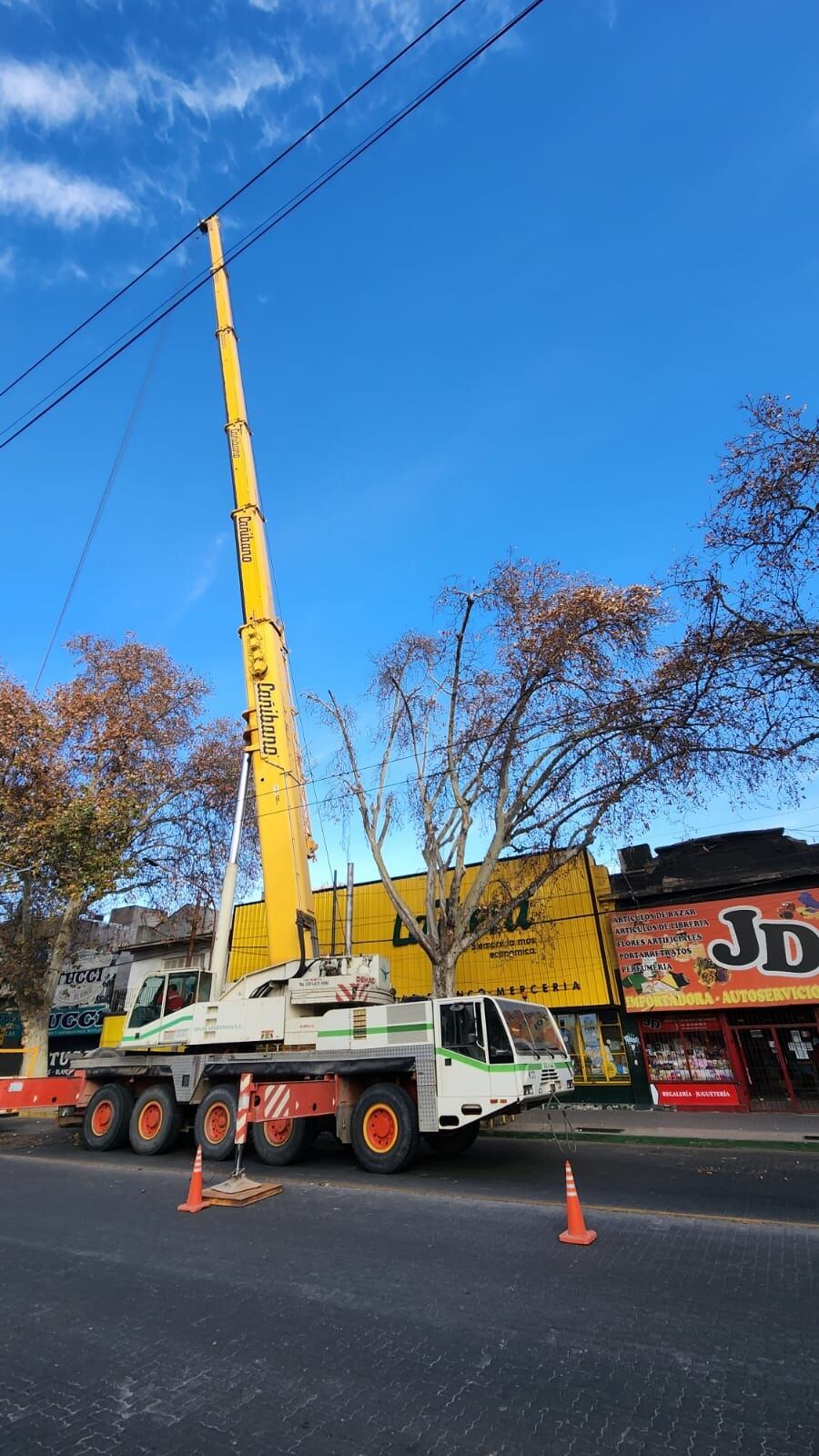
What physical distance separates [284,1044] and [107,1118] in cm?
451

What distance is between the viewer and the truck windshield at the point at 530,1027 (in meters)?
9.69

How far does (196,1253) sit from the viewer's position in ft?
20.0

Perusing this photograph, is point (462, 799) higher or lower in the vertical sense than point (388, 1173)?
higher

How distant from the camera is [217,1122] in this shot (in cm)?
1122

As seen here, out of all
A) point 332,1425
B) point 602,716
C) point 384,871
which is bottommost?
point 332,1425

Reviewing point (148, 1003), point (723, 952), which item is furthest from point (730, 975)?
point (148, 1003)

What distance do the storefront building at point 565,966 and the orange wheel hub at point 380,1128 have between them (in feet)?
19.0

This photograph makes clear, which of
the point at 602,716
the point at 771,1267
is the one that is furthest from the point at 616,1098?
the point at 771,1267

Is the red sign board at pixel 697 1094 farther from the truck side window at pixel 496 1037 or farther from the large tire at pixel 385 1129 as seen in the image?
the truck side window at pixel 496 1037

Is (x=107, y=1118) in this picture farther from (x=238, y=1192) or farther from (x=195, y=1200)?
(x=195, y=1200)

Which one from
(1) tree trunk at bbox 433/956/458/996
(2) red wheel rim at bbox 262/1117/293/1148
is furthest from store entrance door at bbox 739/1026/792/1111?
(2) red wheel rim at bbox 262/1117/293/1148

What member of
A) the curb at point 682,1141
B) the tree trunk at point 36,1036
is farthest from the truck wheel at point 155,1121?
the tree trunk at point 36,1036

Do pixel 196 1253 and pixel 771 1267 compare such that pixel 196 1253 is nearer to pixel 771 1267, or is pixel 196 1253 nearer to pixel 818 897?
pixel 771 1267

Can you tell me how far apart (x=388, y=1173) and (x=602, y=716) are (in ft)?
33.2
